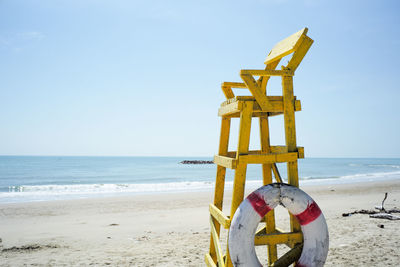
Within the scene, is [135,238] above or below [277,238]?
below

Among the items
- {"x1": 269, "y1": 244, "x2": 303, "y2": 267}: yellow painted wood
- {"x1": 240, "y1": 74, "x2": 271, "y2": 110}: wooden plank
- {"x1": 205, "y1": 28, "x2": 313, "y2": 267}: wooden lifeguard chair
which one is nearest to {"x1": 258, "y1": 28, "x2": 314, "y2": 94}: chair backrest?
{"x1": 205, "y1": 28, "x2": 313, "y2": 267}: wooden lifeguard chair

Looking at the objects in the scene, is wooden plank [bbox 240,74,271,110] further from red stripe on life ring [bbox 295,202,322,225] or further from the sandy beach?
the sandy beach

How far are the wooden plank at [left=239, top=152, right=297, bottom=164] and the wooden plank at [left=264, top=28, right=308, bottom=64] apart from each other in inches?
37.6

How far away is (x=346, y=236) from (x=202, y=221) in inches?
149

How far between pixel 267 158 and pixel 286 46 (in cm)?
109

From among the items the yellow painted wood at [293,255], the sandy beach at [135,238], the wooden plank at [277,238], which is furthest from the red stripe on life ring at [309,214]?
the sandy beach at [135,238]

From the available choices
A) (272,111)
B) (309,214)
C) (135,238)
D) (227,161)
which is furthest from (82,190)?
(309,214)

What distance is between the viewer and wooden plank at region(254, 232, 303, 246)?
2.73 meters

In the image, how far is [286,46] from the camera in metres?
2.85

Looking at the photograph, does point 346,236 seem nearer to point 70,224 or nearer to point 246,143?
point 246,143

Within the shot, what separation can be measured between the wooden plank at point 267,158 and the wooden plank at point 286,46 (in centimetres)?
96

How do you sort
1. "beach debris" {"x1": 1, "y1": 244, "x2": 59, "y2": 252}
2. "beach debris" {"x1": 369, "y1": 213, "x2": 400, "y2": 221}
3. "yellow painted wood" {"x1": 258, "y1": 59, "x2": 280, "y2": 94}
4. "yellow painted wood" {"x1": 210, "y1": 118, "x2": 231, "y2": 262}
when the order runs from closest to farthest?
"yellow painted wood" {"x1": 258, "y1": 59, "x2": 280, "y2": 94} < "yellow painted wood" {"x1": 210, "y1": 118, "x2": 231, "y2": 262} < "beach debris" {"x1": 1, "y1": 244, "x2": 59, "y2": 252} < "beach debris" {"x1": 369, "y1": 213, "x2": 400, "y2": 221}

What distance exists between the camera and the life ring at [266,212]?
101 inches

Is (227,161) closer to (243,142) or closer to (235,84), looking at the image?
(243,142)
